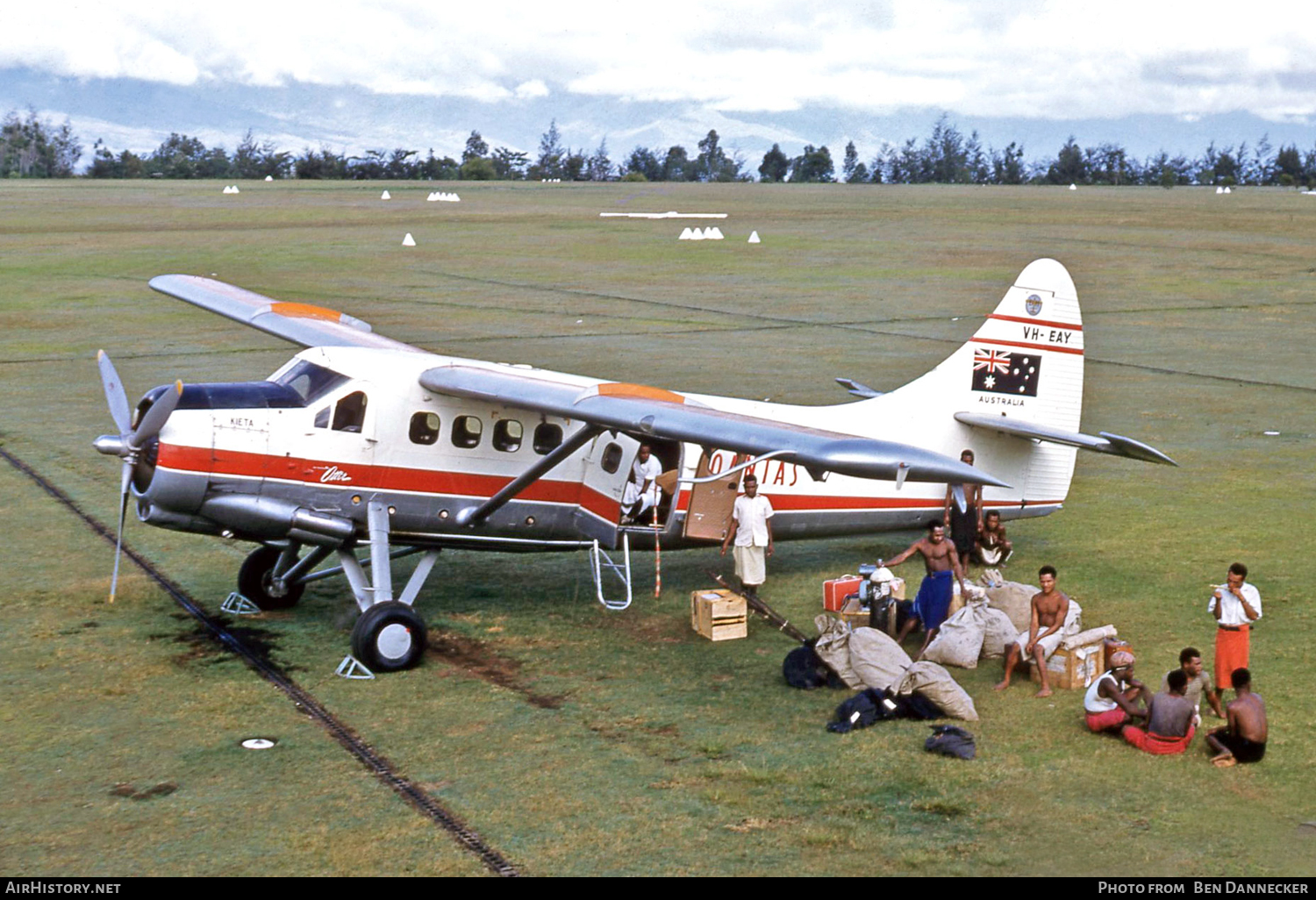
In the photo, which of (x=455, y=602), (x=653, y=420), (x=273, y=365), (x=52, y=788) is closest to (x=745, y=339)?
(x=273, y=365)

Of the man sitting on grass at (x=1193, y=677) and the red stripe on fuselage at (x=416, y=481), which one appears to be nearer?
the man sitting on grass at (x=1193, y=677)

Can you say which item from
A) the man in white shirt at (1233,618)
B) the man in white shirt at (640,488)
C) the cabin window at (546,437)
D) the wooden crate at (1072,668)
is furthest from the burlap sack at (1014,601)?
the cabin window at (546,437)

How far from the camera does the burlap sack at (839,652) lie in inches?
500

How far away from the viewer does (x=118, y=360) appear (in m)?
33.7

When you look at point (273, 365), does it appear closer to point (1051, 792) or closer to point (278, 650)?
point (278, 650)

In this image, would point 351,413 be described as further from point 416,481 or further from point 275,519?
point 275,519

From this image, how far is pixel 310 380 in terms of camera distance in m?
14.0

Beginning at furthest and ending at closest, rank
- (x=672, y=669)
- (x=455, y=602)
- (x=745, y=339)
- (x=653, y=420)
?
1. (x=745, y=339)
2. (x=455, y=602)
3. (x=672, y=669)
4. (x=653, y=420)

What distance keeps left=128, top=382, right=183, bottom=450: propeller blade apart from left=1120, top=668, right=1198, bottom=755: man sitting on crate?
866 centimetres

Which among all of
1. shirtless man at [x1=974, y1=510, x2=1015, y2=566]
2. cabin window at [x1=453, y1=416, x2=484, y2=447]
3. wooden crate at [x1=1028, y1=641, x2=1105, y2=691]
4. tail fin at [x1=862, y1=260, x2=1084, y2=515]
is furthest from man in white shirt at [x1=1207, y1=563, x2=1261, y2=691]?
cabin window at [x1=453, y1=416, x2=484, y2=447]

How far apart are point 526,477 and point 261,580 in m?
3.24

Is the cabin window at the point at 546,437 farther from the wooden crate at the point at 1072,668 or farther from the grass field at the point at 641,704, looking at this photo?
the wooden crate at the point at 1072,668

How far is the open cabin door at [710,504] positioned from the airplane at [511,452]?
0.02 meters

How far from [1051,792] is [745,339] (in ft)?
90.7
